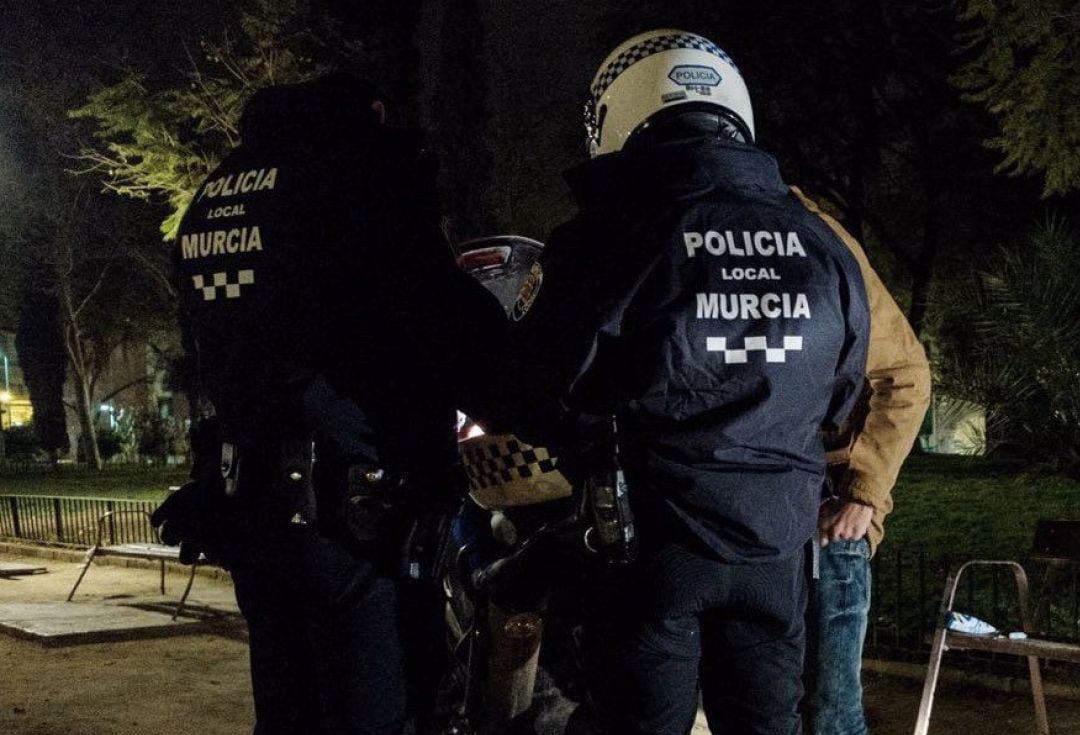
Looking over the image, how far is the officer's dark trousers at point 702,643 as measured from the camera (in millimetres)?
2438

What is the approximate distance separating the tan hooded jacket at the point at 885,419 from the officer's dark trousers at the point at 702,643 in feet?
2.78

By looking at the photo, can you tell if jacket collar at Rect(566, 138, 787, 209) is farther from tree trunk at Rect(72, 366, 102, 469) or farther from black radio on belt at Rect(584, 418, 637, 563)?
tree trunk at Rect(72, 366, 102, 469)

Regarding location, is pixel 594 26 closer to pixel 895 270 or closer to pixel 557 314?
pixel 895 270

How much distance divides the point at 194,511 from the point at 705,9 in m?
19.9

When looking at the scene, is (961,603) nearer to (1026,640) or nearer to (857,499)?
(1026,640)

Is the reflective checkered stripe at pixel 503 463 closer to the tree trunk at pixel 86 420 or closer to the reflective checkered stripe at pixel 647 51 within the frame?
the reflective checkered stripe at pixel 647 51

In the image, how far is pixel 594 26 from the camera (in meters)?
22.7

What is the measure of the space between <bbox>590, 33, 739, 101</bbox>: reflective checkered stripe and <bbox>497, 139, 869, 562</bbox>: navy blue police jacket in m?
0.41

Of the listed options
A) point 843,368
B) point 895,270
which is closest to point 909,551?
point 843,368

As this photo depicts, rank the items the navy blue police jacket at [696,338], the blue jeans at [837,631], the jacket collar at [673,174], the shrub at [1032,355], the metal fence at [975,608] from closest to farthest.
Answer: the navy blue police jacket at [696,338] < the jacket collar at [673,174] < the blue jeans at [837,631] < the metal fence at [975,608] < the shrub at [1032,355]

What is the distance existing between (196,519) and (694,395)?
1.28 meters

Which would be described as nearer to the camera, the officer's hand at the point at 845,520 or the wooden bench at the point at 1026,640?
the officer's hand at the point at 845,520

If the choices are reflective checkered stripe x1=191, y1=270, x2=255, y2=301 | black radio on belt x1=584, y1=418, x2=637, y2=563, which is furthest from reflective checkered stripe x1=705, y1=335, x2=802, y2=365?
reflective checkered stripe x1=191, y1=270, x2=255, y2=301

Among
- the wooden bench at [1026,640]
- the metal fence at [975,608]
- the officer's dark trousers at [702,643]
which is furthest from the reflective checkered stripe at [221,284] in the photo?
the metal fence at [975,608]
